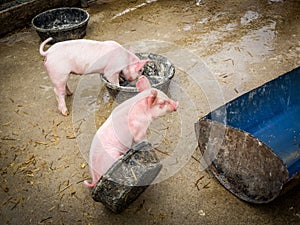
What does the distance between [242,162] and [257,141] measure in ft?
0.85

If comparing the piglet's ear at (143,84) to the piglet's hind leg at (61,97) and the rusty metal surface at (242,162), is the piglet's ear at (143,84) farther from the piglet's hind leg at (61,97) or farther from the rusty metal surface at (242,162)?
the piglet's hind leg at (61,97)

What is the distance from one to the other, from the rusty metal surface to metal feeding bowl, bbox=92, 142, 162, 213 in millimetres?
491

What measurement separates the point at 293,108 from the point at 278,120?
0.20 meters

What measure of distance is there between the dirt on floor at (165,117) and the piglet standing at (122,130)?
404mm

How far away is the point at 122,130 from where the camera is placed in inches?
98.3

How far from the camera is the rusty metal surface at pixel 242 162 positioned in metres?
2.21

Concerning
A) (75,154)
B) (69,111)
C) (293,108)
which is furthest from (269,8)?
(75,154)

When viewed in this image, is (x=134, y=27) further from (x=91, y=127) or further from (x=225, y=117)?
(x=225, y=117)

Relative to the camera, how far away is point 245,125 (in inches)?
117

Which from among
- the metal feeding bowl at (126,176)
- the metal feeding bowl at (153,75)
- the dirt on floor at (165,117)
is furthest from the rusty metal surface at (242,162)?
the metal feeding bowl at (153,75)

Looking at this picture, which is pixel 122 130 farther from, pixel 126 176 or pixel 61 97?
pixel 61 97

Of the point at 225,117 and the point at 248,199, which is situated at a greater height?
the point at 225,117

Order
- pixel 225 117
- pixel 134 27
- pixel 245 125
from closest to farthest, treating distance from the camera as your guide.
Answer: pixel 225 117, pixel 245 125, pixel 134 27

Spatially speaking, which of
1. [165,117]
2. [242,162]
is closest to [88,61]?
[165,117]
